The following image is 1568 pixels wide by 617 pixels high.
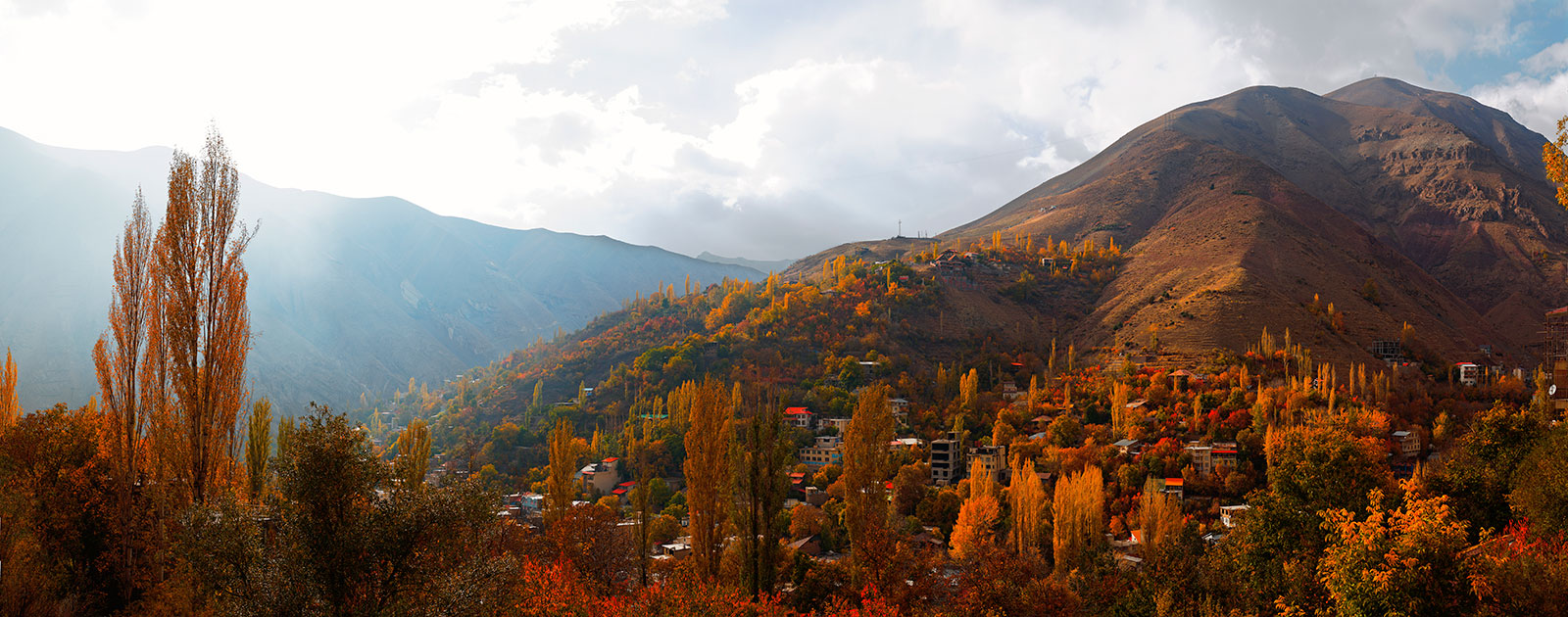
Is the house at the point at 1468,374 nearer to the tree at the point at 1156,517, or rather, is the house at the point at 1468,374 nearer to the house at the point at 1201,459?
the house at the point at 1201,459

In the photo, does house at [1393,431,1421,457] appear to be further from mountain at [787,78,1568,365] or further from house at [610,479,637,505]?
house at [610,479,637,505]

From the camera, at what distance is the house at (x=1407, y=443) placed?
4397cm

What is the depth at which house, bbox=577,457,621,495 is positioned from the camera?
2146 inches

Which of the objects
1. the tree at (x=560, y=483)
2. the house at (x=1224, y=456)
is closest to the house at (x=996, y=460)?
the house at (x=1224, y=456)

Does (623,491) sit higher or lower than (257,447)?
lower

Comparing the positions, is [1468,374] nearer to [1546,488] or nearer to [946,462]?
[946,462]

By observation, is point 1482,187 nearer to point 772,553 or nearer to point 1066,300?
point 1066,300

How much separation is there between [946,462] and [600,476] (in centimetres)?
2560

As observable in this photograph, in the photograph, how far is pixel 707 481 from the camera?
82.3 feet

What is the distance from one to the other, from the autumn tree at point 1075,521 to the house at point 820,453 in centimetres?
2324

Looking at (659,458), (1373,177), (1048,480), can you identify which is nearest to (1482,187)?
(1373,177)

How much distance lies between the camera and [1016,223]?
148000 mm

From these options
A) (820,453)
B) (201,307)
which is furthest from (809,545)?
(201,307)

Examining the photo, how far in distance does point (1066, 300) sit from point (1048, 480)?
2209 inches
